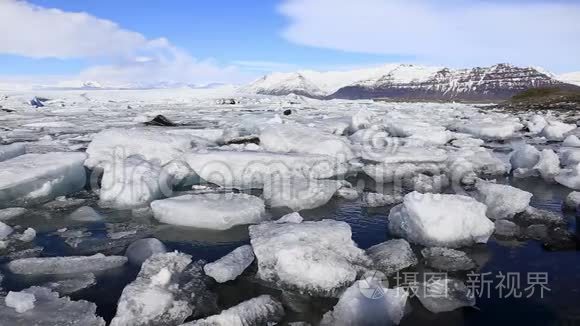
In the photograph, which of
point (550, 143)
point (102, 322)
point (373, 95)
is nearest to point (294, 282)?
point (102, 322)

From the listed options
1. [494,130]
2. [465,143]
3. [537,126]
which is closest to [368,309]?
[465,143]

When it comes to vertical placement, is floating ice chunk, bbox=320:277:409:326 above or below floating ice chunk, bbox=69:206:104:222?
below

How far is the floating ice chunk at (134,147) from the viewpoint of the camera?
609cm

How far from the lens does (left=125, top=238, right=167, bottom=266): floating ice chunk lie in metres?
3.24

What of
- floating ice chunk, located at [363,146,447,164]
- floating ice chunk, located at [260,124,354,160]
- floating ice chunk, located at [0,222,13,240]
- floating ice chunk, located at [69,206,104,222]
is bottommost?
floating ice chunk, located at [69,206,104,222]

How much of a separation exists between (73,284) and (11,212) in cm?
193

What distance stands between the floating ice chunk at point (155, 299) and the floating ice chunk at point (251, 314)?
19 cm

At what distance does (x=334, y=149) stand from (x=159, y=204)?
3.21 m

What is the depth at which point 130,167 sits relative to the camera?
491 centimetres

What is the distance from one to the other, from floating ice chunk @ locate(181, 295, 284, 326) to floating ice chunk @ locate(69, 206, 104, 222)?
7.66ft

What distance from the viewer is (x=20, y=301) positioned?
2443 mm

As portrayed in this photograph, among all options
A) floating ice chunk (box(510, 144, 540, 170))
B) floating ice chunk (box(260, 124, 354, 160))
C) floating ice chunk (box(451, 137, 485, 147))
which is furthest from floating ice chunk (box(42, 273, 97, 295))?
floating ice chunk (box(451, 137, 485, 147))

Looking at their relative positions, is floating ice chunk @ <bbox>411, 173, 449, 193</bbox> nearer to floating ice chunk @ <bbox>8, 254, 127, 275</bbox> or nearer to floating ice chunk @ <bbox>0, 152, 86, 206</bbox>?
floating ice chunk @ <bbox>8, 254, 127, 275</bbox>

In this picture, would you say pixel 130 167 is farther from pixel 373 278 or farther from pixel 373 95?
pixel 373 95
